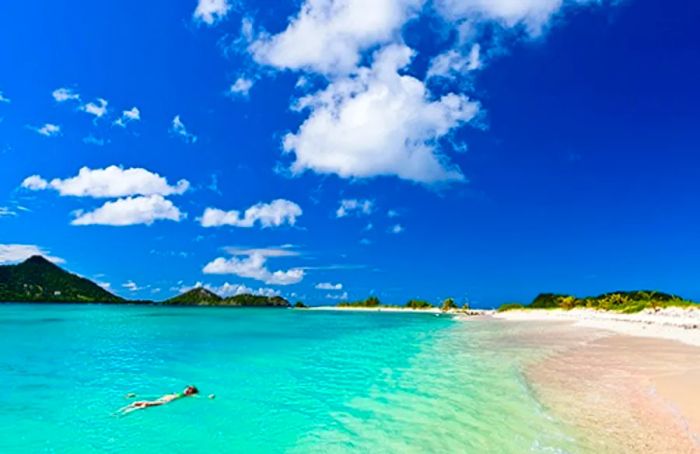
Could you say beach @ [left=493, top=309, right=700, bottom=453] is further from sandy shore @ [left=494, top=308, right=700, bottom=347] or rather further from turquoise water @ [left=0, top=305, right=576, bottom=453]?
sandy shore @ [left=494, top=308, right=700, bottom=347]

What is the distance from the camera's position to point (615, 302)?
4011 inches

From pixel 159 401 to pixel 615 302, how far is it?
109 metres

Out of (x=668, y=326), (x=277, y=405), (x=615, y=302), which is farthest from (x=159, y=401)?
(x=615, y=302)

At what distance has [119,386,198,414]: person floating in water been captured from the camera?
16.1 m

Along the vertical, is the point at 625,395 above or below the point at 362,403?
above

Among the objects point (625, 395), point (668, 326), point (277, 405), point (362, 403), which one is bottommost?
point (277, 405)

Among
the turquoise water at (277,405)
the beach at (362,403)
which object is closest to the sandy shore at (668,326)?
the beach at (362,403)

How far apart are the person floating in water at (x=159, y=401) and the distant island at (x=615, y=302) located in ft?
239

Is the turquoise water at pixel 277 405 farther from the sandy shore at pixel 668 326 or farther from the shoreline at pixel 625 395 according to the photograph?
the sandy shore at pixel 668 326

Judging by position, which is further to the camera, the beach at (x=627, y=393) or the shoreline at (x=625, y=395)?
the beach at (x=627, y=393)

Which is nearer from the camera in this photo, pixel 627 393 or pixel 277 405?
pixel 277 405

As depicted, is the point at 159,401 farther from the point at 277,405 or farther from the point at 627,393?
the point at 627,393

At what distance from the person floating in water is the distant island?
2868 inches

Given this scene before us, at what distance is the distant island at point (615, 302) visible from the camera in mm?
76688
